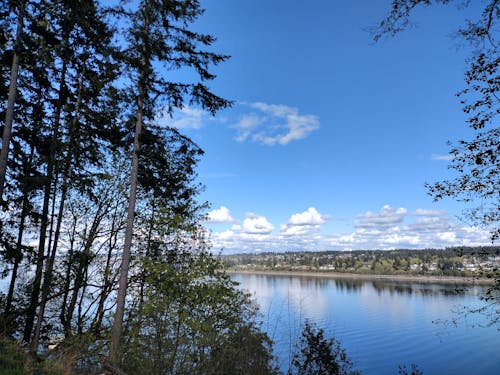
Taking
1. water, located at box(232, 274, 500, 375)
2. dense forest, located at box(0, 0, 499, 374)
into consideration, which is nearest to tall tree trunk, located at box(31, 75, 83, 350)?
dense forest, located at box(0, 0, 499, 374)

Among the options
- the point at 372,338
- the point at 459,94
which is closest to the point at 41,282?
the point at 459,94

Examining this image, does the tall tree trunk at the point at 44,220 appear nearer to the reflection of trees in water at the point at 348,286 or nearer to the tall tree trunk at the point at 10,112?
the tall tree trunk at the point at 10,112

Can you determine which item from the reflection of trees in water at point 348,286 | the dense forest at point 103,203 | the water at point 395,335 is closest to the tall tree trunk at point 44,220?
the dense forest at point 103,203

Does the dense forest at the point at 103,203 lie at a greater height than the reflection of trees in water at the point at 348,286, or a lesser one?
greater

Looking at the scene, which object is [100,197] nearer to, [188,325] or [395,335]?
[188,325]

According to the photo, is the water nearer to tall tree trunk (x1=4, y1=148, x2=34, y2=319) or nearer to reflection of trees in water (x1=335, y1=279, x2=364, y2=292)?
tall tree trunk (x1=4, y1=148, x2=34, y2=319)

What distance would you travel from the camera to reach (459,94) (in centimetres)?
485

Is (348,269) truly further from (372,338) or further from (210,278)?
(210,278)

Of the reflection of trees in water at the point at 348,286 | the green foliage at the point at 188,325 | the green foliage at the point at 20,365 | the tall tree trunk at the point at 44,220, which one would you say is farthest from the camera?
the reflection of trees in water at the point at 348,286

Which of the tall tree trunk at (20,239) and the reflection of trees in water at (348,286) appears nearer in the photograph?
the tall tree trunk at (20,239)

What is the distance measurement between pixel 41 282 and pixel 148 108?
275 inches

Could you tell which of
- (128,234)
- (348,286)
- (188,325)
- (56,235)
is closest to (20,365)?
(188,325)

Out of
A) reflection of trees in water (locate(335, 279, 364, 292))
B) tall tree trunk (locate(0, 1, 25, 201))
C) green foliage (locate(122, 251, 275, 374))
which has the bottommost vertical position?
reflection of trees in water (locate(335, 279, 364, 292))

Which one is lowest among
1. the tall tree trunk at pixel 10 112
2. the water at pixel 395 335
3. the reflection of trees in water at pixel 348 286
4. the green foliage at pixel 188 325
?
the reflection of trees in water at pixel 348 286
